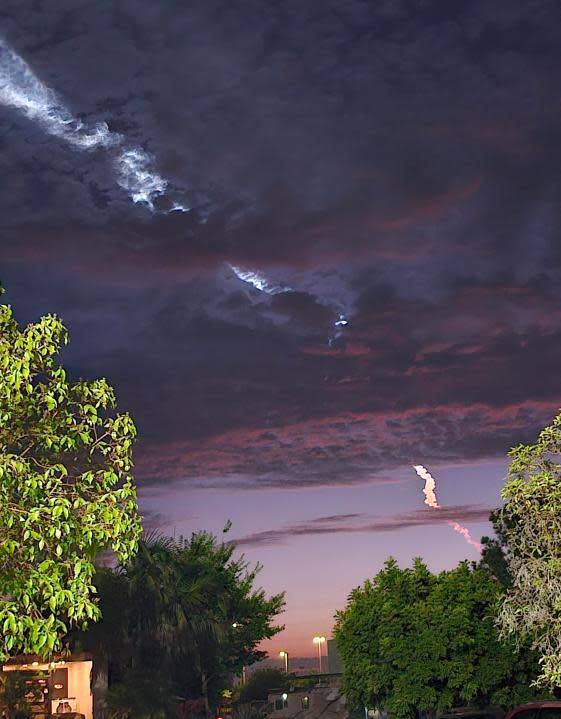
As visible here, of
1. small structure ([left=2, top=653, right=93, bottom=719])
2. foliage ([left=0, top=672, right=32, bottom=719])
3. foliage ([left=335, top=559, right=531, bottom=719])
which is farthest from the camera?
small structure ([left=2, top=653, right=93, bottom=719])

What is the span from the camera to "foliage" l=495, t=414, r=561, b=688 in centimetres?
2061

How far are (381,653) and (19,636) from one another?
64.1 feet

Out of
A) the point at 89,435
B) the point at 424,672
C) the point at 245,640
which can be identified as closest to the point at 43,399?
the point at 89,435

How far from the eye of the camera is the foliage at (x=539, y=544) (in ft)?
67.6

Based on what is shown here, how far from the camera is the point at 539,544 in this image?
68.8ft

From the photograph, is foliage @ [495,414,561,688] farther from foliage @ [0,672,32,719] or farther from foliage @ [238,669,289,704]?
foliage @ [238,669,289,704]

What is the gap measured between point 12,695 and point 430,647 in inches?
523

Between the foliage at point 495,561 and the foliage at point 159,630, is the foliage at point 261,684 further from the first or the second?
the foliage at point 495,561

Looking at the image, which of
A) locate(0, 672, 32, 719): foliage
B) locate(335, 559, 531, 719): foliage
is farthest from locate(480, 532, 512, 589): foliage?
locate(0, 672, 32, 719): foliage

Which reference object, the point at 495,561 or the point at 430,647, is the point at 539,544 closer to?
the point at 430,647

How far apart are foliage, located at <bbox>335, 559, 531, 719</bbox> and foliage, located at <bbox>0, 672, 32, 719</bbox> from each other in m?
10.5

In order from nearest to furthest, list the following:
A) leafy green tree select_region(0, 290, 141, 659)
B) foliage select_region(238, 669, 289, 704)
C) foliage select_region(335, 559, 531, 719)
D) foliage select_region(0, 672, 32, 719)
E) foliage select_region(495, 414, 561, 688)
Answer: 1. leafy green tree select_region(0, 290, 141, 659)
2. foliage select_region(495, 414, 561, 688)
3. foliage select_region(335, 559, 531, 719)
4. foliage select_region(0, 672, 32, 719)
5. foliage select_region(238, 669, 289, 704)

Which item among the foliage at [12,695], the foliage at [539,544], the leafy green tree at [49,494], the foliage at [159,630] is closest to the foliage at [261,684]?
the foliage at [159,630]

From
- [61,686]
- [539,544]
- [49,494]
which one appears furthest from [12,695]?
[49,494]
